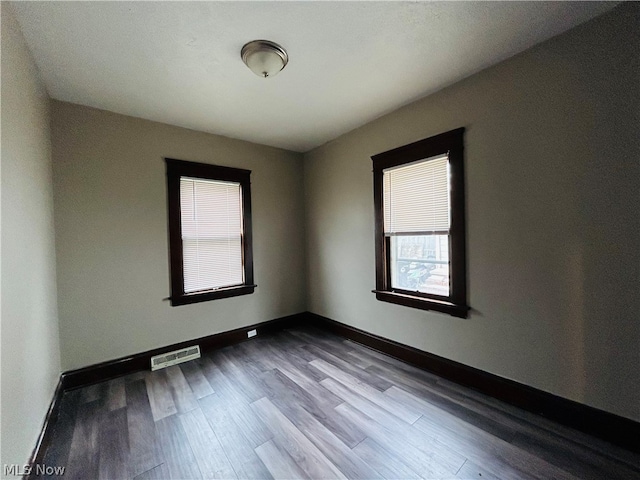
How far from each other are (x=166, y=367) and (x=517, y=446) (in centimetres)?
310

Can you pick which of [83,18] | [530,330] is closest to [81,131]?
[83,18]

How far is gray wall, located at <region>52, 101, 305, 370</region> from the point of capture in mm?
2334

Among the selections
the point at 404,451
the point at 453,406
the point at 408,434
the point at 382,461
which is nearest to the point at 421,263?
the point at 453,406

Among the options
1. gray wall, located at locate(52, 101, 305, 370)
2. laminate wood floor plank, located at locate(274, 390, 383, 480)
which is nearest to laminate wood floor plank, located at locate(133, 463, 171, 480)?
laminate wood floor plank, located at locate(274, 390, 383, 480)

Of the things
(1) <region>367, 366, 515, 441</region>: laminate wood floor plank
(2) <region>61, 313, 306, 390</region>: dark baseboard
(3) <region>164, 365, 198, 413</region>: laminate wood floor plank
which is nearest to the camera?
(1) <region>367, 366, 515, 441</region>: laminate wood floor plank

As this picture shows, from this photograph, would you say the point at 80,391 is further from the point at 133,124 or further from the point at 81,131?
the point at 133,124

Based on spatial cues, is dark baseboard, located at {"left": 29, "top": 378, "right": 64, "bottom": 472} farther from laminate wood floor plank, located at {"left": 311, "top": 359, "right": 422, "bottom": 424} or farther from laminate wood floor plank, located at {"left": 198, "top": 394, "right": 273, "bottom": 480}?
laminate wood floor plank, located at {"left": 311, "top": 359, "right": 422, "bottom": 424}

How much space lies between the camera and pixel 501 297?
202 cm

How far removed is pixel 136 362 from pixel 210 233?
61.4 inches

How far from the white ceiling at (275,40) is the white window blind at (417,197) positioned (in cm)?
70

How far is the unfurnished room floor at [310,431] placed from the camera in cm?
145

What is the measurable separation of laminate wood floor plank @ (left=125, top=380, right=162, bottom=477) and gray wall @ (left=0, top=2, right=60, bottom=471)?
1.65ft

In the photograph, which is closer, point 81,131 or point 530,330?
point 530,330

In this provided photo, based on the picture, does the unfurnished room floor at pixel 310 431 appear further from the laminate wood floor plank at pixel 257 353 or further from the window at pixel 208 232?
the window at pixel 208 232
